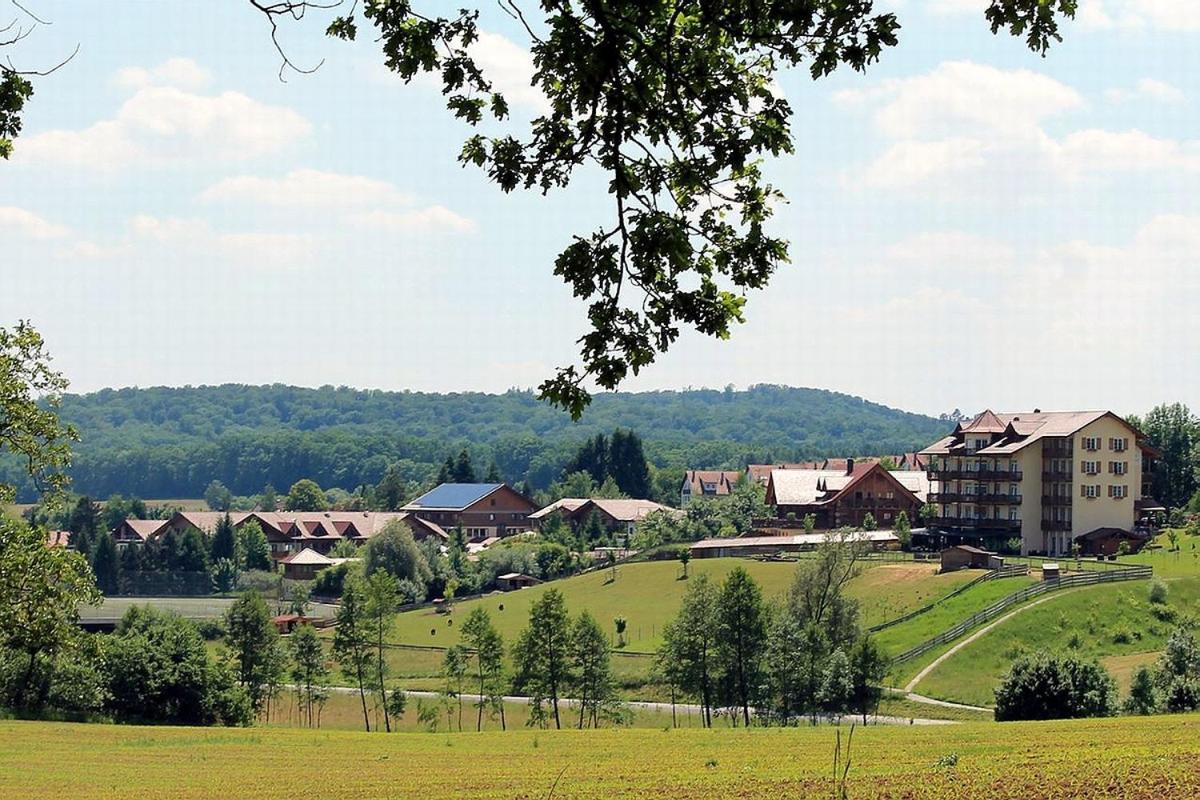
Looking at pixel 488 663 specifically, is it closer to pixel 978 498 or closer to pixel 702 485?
pixel 978 498

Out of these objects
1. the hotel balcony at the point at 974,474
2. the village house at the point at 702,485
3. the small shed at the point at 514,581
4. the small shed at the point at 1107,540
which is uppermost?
the village house at the point at 702,485

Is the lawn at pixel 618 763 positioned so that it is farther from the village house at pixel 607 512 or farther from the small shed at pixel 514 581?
the village house at pixel 607 512

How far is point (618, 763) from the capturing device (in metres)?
34.0

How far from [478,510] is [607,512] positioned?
930 inches

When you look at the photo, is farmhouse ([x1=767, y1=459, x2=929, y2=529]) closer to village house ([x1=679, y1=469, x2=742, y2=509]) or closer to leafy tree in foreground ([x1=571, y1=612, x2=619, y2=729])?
leafy tree in foreground ([x1=571, y1=612, x2=619, y2=729])

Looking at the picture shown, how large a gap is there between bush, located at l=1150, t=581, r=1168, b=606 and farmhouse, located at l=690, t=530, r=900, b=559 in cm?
2563

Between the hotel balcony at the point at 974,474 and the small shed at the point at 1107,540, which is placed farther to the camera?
the hotel balcony at the point at 974,474

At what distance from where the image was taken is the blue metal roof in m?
163

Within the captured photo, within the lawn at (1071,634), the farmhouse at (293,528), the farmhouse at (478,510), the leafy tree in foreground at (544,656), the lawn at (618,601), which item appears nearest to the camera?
the lawn at (1071,634)

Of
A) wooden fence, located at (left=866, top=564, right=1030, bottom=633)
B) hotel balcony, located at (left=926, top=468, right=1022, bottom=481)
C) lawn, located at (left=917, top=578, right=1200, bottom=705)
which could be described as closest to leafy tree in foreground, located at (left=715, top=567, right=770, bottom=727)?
lawn, located at (left=917, top=578, right=1200, bottom=705)

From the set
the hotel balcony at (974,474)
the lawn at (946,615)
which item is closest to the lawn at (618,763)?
the lawn at (946,615)

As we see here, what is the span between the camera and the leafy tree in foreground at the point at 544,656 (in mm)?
64375

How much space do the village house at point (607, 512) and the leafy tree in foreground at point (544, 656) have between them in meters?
71.5

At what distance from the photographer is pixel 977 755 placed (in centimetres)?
3009
